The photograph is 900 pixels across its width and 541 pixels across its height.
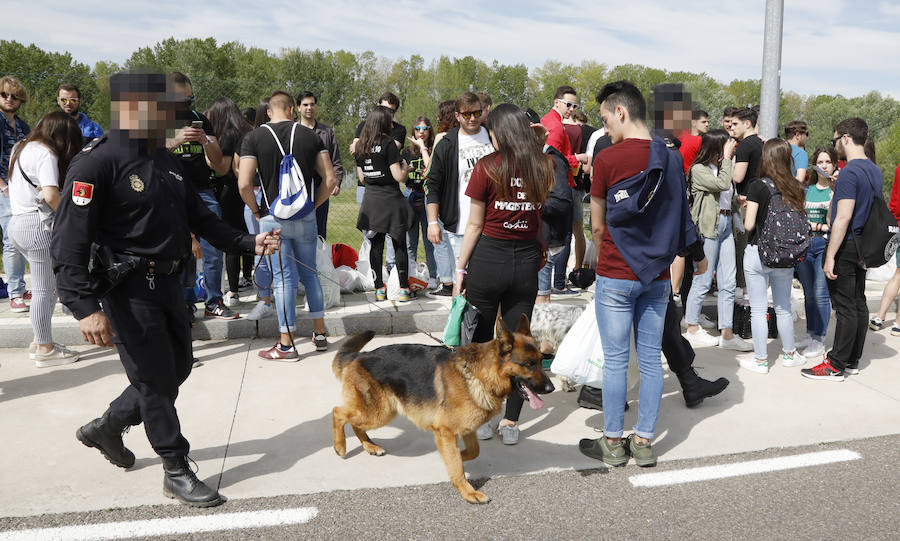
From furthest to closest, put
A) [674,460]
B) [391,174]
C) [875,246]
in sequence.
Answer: [391,174] < [875,246] < [674,460]

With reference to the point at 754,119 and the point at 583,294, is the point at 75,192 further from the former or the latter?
the point at 754,119

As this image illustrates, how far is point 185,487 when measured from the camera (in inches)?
136

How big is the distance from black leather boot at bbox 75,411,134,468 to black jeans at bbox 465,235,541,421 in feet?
6.83

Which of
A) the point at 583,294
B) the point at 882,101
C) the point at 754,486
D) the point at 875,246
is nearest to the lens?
the point at 754,486

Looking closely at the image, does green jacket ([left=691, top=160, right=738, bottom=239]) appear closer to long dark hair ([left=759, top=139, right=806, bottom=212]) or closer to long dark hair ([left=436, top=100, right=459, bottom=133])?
long dark hair ([left=759, top=139, right=806, bottom=212])

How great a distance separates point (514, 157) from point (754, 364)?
10.6 feet

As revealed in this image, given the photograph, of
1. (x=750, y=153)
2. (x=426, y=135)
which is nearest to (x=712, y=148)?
(x=750, y=153)

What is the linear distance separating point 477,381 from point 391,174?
403 centimetres

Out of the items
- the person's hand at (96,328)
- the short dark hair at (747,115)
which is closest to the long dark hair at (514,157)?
the person's hand at (96,328)

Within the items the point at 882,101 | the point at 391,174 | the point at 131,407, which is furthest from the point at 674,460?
the point at 882,101

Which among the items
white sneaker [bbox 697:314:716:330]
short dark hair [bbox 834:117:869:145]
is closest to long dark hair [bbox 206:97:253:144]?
white sneaker [bbox 697:314:716:330]

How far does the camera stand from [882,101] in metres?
57.8

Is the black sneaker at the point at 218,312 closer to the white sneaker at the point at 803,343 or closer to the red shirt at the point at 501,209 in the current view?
the red shirt at the point at 501,209

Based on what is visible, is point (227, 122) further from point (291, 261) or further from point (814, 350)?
point (814, 350)
